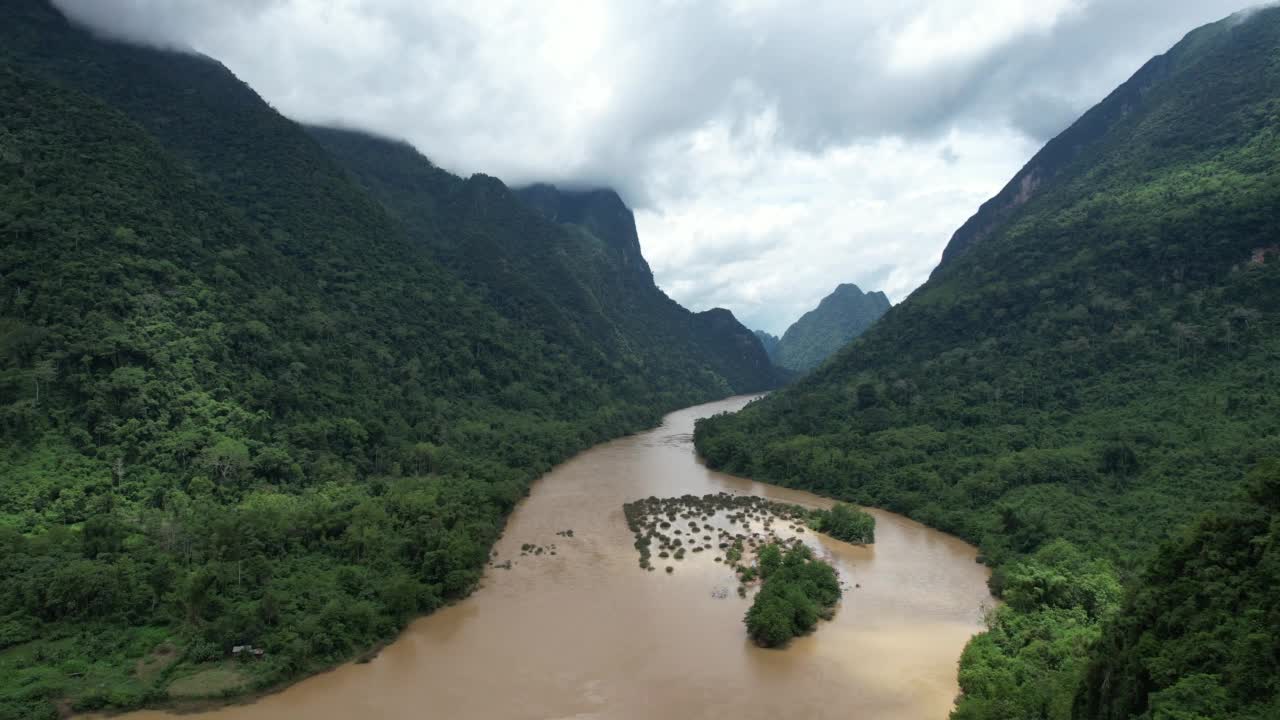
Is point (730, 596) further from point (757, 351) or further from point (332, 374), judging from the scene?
point (757, 351)

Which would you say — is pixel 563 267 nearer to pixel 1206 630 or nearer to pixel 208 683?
pixel 208 683

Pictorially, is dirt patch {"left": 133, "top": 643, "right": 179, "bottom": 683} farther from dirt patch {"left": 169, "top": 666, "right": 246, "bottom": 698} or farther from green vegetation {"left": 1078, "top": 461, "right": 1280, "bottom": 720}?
green vegetation {"left": 1078, "top": 461, "right": 1280, "bottom": 720}

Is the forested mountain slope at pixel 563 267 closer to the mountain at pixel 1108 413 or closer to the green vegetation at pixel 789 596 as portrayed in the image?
the mountain at pixel 1108 413

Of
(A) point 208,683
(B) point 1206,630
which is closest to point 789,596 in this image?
(B) point 1206,630

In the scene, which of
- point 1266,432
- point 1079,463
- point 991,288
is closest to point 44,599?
point 1079,463

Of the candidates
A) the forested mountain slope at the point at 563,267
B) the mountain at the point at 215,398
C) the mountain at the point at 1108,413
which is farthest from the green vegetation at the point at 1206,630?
the forested mountain slope at the point at 563,267

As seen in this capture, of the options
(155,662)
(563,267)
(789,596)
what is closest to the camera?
(155,662)
